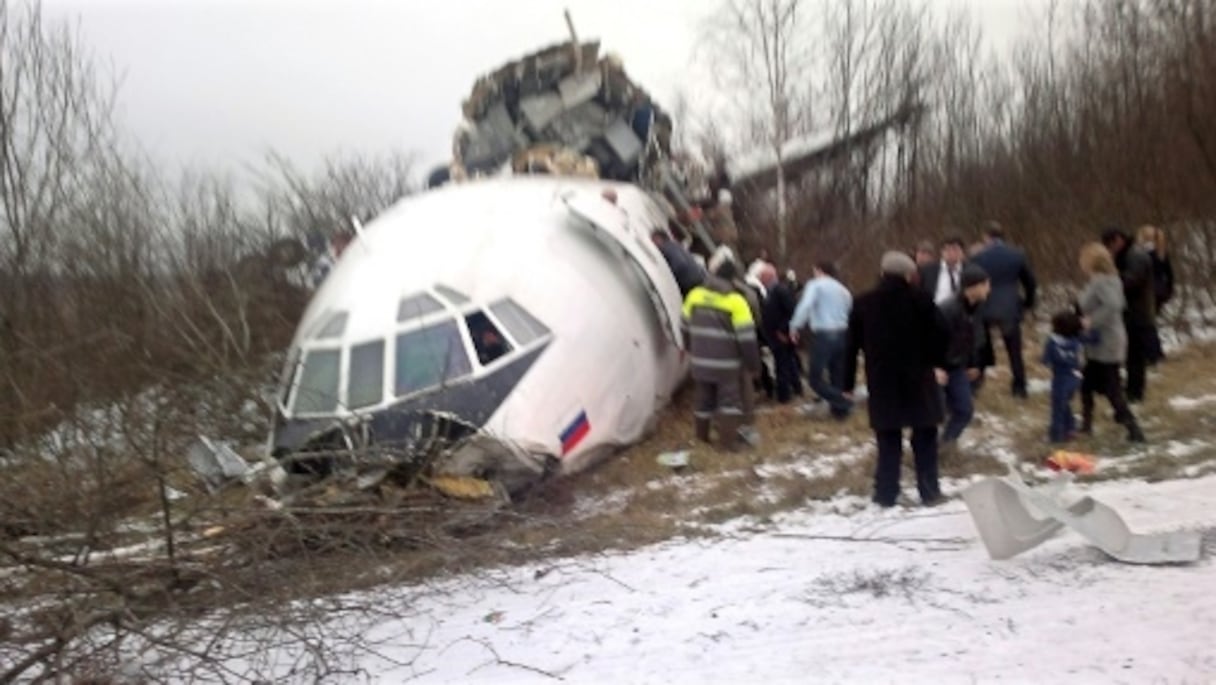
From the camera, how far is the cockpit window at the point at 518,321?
938 centimetres

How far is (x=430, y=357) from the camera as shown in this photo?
8977 mm

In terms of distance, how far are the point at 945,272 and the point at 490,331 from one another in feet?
13.4

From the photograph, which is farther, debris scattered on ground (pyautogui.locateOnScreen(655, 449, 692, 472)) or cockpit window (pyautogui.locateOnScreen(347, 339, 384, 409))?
debris scattered on ground (pyautogui.locateOnScreen(655, 449, 692, 472))

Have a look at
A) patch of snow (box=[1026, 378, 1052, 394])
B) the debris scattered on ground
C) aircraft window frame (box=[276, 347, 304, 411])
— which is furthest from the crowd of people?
aircraft window frame (box=[276, 347, 304, 411])

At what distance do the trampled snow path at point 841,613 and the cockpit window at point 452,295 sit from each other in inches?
124

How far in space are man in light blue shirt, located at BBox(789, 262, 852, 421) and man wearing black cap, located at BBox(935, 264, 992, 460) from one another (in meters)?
1.67

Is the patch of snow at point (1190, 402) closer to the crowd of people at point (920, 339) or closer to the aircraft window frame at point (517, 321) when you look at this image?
the crowd of people at point (920, 339)

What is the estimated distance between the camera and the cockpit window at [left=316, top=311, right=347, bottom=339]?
30.6 ft

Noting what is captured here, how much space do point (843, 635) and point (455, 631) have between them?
6.50 feet

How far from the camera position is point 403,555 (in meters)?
6.45

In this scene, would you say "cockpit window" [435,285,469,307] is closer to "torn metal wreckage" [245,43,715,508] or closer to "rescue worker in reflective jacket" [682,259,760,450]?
"torn metal wreckage" [245,43,715,508]

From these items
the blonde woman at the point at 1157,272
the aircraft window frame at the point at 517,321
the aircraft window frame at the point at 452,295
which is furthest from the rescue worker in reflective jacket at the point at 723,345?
the blonde woman at the point at 1157,272

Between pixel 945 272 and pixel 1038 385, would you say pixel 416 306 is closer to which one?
pixel 945 272

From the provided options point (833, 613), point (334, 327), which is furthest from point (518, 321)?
point (833, 613)
